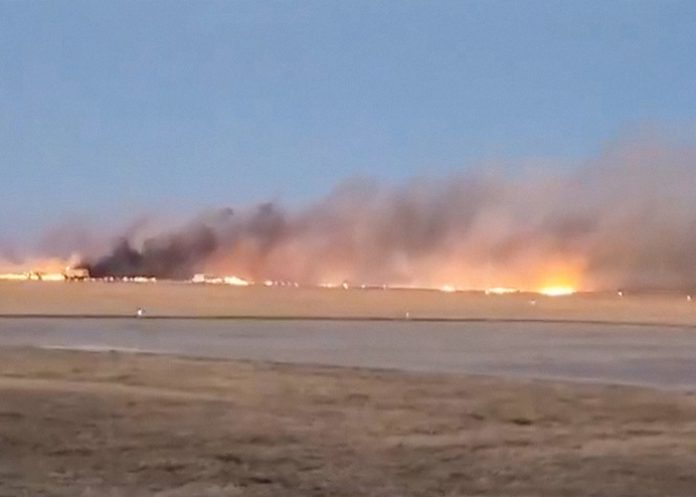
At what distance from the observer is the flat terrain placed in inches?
3529

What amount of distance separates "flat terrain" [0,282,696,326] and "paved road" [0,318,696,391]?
15880mm

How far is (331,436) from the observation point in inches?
818

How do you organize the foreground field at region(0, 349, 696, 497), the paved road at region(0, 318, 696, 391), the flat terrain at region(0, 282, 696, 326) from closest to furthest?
the foreground field at region(0, 349, 696, 497)
the paved road at region(0, 318, 696, 391)
the flat terrain at region(0, 282, 696, 326)

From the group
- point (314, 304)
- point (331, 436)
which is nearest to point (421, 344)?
point (331, 436)

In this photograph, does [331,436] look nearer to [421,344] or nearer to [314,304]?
[421,344]

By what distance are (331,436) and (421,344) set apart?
2970cm

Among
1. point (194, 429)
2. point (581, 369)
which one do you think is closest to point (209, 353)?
point (581, 369)

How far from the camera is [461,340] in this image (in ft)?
181

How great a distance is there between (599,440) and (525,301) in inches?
3955

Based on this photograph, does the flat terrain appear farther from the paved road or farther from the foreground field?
the foreground field

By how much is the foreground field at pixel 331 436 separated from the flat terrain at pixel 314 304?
54.8m

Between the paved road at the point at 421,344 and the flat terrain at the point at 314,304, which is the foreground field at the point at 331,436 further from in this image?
the flat terrain at the point at 314,304

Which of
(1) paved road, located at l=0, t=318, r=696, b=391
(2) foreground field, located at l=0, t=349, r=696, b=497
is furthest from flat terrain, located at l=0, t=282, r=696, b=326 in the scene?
(2) foreground field, located at l=0, t=349, r=696, b=497

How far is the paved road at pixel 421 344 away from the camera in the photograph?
120 ft
